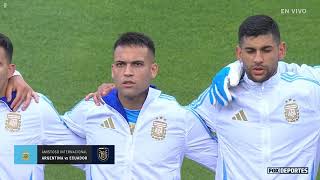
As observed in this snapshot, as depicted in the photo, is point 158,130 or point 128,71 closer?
point 128,71

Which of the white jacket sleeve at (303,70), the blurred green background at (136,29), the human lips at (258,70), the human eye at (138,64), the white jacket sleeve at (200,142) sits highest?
the blurred green background at (136,29)

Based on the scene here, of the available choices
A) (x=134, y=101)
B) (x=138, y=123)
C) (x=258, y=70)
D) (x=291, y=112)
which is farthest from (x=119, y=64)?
(x=291, y=112)

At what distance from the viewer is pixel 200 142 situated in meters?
4.52

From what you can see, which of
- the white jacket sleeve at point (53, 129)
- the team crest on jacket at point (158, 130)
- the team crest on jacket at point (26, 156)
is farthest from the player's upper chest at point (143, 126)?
the team crest on jacket at point (26, 156)

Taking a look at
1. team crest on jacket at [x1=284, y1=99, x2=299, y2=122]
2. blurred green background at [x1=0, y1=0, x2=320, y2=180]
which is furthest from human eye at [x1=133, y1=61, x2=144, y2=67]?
blurred green background at [x1=0, y1=0, x2=320, y2=180]

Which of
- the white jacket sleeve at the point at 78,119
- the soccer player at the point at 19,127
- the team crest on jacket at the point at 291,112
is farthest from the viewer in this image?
the white jacket sleeve at the point at 78,119

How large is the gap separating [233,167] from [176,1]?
481 centimetres

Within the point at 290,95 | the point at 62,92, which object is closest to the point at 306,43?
the point at 62,92

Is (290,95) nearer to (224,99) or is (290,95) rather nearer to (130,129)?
(224,99)

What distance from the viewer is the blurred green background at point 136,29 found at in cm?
804

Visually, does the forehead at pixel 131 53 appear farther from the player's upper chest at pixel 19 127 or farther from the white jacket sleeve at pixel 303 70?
the white jacket sleeve at pixel 303 70

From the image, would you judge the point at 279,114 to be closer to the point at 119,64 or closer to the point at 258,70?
the point at 258,70

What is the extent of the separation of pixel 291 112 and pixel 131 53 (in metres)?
1.00

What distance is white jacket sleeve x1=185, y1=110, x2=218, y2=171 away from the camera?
14.7 ft
